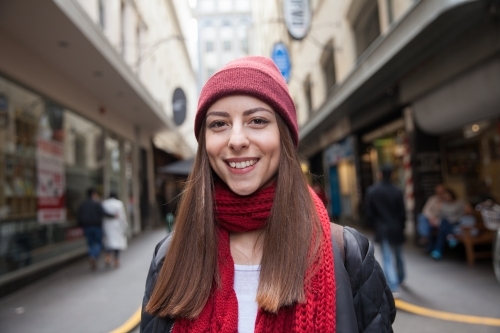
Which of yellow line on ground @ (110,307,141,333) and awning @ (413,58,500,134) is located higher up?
awning @ (413,58,500,134)

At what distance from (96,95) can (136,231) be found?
7.01 meters

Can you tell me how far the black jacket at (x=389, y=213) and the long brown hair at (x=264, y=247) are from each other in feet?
16.2

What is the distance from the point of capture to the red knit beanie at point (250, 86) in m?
1.39

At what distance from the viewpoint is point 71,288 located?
24.7ft

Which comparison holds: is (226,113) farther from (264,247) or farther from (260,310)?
(260,310)

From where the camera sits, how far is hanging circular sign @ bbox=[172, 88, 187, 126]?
14477mm

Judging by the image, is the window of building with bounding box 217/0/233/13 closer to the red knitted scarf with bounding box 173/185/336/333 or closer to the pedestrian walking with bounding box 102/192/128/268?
the pedestrian walking with bounding box 102/192/128/268

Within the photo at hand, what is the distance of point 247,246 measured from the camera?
4.94 ft

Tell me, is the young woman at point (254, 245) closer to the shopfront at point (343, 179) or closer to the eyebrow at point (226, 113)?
the eyebrow at point (226, 113)

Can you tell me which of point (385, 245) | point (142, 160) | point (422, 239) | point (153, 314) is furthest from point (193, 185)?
point (142, 160)

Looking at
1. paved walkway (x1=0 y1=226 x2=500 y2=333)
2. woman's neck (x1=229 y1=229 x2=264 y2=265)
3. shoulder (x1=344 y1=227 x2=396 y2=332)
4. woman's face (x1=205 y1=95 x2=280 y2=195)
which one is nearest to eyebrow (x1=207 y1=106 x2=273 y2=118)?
woman's face (x1=205 y1=95 x2=280 y2=195)

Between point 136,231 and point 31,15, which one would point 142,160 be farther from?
point 31,15

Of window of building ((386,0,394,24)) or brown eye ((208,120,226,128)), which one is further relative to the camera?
window of building ((386,0,394,24))

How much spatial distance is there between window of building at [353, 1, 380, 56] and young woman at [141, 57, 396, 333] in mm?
11199
